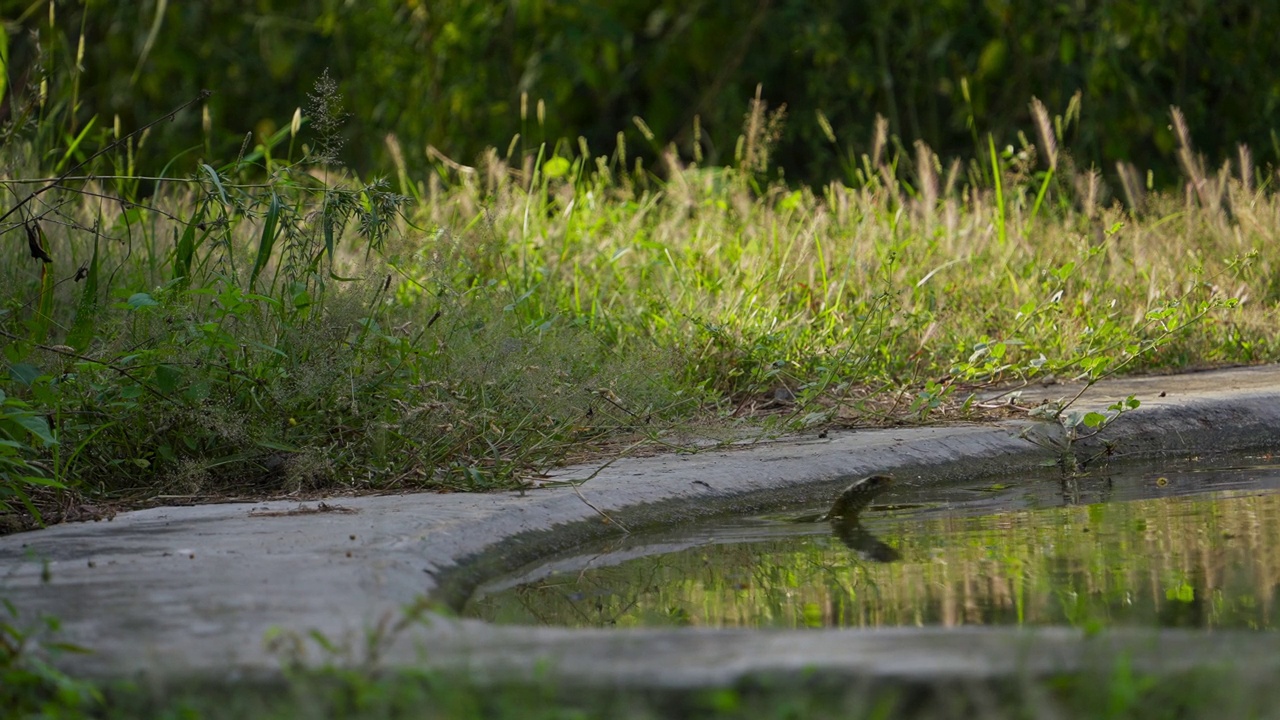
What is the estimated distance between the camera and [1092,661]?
75.0 inches

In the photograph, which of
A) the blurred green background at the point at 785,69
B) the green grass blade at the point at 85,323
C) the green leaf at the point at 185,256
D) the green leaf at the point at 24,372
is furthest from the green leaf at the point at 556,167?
the green leaf at the point at 24,372

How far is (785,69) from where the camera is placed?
Result: 36.1 ft

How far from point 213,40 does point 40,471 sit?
30.9 ft

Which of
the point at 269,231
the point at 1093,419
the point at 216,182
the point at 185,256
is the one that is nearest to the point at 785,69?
the point at 1093,419

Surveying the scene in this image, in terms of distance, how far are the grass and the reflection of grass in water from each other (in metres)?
0.86

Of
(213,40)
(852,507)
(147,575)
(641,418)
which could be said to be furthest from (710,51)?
(147,575)

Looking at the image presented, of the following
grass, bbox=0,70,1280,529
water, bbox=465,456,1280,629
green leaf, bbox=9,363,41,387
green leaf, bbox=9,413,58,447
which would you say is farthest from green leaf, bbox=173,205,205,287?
water, bbox=465,456,1280,629

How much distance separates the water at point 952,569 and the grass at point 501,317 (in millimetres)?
684

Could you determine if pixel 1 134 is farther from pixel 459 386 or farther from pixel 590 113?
pixel 590 113

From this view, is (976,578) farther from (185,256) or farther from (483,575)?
(185,256)

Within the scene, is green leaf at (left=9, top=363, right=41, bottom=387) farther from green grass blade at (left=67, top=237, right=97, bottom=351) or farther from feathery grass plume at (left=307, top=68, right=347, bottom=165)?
feathery grass plume at (left=307, top=68, right=347, bottom=165)

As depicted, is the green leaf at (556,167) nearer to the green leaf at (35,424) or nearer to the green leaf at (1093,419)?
the green leaf at (1093,419)

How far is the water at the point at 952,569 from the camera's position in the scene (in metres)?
2.64

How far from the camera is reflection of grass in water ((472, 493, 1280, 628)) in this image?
2.62m
